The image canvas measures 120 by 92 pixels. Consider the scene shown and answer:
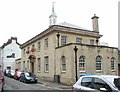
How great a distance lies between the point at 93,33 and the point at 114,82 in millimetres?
26689

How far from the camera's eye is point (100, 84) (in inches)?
363

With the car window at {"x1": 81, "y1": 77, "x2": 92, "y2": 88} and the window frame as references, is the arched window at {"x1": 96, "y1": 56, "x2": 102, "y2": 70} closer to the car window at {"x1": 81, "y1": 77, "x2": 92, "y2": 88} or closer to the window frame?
the window frame

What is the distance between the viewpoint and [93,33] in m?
35.3

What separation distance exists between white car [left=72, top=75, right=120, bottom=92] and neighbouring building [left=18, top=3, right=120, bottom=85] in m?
15.8

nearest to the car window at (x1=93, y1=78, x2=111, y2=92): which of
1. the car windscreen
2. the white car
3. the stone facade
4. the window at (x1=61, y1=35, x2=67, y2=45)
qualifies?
the white car

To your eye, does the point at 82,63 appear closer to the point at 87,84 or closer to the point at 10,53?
the point at 87,84

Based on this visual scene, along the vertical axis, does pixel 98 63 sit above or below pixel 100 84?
above

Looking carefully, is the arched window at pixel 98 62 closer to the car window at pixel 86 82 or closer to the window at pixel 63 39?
the window at pixel 63 39

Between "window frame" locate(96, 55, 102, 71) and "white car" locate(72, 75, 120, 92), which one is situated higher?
"window frame" locate(96, 55, 102, 71)

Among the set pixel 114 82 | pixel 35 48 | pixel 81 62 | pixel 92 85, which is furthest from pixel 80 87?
pixel 35 48

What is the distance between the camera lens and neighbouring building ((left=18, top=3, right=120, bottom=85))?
2709 cm

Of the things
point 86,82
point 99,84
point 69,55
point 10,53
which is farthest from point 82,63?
point 10,53

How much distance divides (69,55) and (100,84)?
18.0 metres

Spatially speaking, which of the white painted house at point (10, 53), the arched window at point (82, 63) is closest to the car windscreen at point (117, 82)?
the arched window at point (82, 63)
